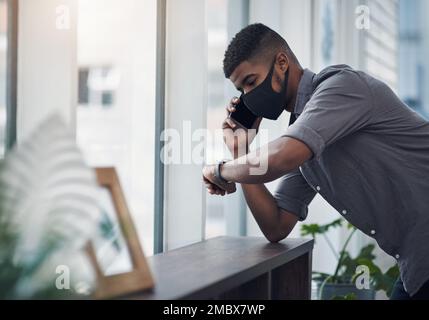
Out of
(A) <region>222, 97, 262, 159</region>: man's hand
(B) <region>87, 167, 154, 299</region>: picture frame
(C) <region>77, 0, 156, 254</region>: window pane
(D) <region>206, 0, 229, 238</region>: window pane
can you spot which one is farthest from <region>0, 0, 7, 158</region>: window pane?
(D) <region>206, 0, 229, 238</region>: window pane

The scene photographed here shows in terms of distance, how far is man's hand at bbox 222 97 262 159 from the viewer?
6.61 feet

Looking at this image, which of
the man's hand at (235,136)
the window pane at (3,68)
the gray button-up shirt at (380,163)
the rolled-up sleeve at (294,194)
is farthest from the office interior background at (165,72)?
the gray button-up shirt at (380,163)

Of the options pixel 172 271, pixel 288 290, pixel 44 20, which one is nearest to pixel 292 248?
pixel 288 290

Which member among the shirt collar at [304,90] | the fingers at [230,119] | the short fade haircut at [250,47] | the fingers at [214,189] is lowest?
the fingers at [214,189]

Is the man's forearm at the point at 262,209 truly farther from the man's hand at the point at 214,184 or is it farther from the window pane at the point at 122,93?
the window pane at the point at 122,93

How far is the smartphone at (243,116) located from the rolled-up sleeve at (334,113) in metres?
0.35

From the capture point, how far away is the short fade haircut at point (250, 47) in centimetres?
190

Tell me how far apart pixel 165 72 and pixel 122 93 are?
259 mm

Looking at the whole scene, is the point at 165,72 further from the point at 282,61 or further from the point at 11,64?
the point at 11,64

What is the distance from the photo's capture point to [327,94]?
170 cm

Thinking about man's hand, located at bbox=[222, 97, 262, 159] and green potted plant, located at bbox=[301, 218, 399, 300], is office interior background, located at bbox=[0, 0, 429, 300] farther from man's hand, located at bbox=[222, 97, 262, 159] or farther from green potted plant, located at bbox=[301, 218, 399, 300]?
man's hand, located at bbox=[222, 97, 262, 159]

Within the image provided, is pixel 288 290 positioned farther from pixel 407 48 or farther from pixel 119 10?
pixel 407 48

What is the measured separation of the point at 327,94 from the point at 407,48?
275 cm

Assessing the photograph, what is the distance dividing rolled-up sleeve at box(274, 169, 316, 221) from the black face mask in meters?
0.26
